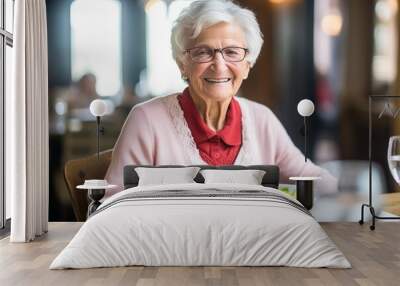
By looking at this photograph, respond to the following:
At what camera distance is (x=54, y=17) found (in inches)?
298

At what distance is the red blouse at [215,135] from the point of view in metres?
7.37

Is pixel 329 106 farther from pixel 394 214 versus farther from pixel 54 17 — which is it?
pixel 54 17

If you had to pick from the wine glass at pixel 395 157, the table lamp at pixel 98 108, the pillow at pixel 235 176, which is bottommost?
the pillow at pixel 235 176

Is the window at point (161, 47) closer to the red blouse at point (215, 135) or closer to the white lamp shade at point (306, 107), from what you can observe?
the red blouse at point (215, 135)

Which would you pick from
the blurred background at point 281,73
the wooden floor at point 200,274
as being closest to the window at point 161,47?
the blurred background at point 281,73

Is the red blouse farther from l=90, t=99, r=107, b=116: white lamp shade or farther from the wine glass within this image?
the wine glass

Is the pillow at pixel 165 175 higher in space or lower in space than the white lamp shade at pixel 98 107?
lower

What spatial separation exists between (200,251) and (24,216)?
2123mm

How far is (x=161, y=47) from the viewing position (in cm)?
754

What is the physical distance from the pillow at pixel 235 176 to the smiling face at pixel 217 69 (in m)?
1.03

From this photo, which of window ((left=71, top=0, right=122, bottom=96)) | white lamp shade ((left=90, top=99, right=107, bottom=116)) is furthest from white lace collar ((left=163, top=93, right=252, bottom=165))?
window ((left=71, top=0, right=122, bottom=96))

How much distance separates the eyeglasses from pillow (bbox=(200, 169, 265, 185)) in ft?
4.43

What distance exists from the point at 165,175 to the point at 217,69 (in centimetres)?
143

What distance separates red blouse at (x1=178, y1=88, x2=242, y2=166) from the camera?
7371mm
